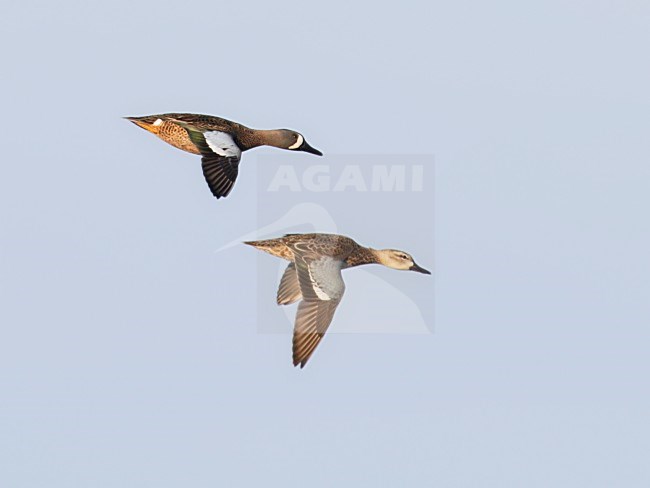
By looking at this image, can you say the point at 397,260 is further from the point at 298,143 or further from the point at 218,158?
the point at 218,158

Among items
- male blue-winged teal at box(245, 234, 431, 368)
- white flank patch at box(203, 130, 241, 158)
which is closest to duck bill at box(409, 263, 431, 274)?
male blue-winged teal at box(245, 234, 431, 368)

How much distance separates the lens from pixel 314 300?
2150 cm

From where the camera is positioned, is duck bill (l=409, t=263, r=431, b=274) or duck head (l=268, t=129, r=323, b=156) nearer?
duck bill (l=409, t=263, r=431, b=274)

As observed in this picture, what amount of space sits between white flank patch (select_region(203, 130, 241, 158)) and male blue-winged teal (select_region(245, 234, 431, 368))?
143 centimetres

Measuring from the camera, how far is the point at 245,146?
2508 cm

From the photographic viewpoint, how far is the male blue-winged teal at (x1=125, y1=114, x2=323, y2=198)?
75.1ft

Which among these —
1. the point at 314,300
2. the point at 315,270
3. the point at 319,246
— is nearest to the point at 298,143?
the point at 319,246

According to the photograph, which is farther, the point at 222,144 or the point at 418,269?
the point at 418,269

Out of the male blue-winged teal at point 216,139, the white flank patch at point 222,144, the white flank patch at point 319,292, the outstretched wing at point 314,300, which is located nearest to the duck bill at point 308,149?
the male blue-winged teal at point 216,139

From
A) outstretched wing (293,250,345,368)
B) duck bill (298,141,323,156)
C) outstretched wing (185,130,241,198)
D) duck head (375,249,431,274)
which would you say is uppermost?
duck bill (298,141,323,156)

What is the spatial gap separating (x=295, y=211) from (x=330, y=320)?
452 cm

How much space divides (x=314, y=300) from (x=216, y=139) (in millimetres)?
3514

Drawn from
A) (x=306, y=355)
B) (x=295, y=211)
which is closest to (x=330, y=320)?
(x=306, y=355)

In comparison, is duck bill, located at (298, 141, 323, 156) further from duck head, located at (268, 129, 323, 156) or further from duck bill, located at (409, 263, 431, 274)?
duck bill, located at (409, 263, 431, 274)
